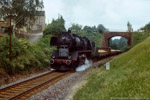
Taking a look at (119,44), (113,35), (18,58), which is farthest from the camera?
(119,44)

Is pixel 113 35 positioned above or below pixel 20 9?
below

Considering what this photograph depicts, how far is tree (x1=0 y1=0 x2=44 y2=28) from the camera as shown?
28.6m

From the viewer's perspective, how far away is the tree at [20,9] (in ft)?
93.8

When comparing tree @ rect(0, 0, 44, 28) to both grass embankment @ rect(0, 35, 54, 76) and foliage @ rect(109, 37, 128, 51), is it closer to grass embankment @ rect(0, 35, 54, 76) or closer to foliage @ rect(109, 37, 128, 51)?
grass embankment @ rect(0, 35, 54, 76)

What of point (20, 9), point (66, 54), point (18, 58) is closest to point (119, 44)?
point (20, 9)

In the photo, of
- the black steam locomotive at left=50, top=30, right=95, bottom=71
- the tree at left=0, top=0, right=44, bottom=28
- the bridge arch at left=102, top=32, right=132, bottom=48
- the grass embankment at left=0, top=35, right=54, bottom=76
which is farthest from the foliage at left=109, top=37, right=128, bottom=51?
the grass embankment at left=0, top=35, right=54, bottom=76

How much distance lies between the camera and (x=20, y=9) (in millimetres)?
29938

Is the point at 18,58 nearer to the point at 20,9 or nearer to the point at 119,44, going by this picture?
the point at 20,9

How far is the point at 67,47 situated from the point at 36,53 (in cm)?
381

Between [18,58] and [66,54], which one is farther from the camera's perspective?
[66,54]

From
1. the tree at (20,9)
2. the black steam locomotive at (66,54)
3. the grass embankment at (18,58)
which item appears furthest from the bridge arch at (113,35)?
the grass embankment at (18,58)

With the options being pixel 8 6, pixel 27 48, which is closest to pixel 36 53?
pixel 27 48

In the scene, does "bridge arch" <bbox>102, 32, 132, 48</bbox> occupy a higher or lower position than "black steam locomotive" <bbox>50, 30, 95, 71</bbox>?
higher

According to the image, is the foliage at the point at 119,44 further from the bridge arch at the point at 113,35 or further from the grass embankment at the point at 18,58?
the grass embankment at the point at 18,58
